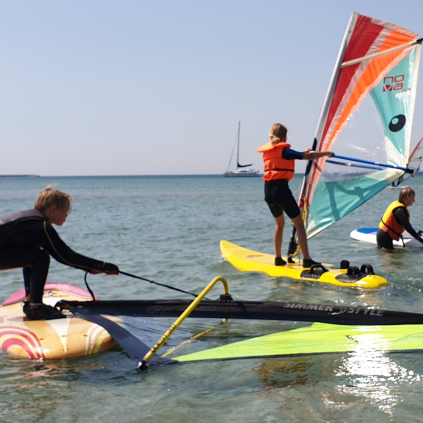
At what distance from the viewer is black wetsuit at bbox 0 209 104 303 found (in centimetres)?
425

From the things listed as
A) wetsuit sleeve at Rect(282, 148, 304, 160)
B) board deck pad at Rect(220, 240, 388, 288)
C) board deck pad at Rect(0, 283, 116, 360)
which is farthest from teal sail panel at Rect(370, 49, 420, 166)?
board deck pad at Rect(0, 283, 116, 360)

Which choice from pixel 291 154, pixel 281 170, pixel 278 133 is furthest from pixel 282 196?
pixel 278 133

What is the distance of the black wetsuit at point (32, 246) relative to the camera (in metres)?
4.25

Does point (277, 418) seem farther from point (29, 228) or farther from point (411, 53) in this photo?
point (411, 53)

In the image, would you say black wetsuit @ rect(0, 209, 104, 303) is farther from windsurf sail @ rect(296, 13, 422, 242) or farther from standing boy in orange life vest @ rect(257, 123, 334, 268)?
windsurf sail @ rect(296, 13, 422, 242)

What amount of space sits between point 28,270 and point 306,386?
2.49 metres

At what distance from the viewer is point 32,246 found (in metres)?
4.36

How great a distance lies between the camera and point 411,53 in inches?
285

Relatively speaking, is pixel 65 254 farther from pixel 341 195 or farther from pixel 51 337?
pixel 341 195

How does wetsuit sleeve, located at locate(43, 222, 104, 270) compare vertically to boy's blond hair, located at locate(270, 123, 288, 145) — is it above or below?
Result: below

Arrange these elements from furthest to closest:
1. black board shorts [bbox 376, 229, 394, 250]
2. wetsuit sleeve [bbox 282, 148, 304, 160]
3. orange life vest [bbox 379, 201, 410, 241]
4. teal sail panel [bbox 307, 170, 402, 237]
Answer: black board shorts [bbox 376, 229, 394, 250]
orange life vest [bbox 379, 201, 410, 241]
teal sail panel [bbox 307, 170, 402, 237]
wetsuit sleeve [bbox 282, 148, 304, 160]

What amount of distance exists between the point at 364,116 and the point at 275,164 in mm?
1752

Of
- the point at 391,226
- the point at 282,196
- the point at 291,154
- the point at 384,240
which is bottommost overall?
the point at 384,240

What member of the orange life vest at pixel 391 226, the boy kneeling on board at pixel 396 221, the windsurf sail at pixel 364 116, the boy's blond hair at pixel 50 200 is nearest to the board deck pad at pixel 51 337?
the boy's blond hair at pixel 50 200
